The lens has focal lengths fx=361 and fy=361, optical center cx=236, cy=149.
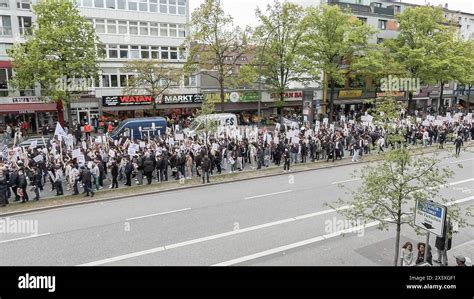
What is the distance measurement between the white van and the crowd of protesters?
103 centimetres

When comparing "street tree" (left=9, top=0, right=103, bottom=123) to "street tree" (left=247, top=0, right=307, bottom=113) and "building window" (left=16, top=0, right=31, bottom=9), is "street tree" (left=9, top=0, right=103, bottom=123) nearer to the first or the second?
"building window" (left=16, top=0, right=31, bottom=9)

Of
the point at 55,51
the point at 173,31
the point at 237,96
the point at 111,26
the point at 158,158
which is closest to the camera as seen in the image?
the point at 158,158

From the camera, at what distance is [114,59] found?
40625 mm

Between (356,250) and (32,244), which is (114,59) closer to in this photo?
(32,244)

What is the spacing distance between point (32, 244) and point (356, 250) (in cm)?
1032

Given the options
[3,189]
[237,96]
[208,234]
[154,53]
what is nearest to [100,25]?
[154,53]

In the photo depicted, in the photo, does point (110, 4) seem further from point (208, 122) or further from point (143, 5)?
point (208, 122)

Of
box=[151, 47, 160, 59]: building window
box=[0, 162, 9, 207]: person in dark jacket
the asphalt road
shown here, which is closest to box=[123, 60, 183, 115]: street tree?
box=[151, 47, 160, 59]: building window

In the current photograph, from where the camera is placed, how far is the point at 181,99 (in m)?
43.0

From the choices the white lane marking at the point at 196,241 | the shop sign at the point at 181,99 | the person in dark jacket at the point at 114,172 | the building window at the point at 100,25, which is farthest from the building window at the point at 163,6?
the white lane marking at the point at 196,241

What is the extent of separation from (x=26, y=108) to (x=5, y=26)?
8326 millimetres

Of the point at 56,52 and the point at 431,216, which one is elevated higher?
the point at 56,52

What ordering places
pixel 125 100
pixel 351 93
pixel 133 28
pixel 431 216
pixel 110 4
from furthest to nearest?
pixel 351 93 → pixel 133 28 → pixel 125 100 → pixel 110 4 → pixel 431 216

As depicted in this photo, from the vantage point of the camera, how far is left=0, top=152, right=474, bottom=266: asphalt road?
10.6 m
